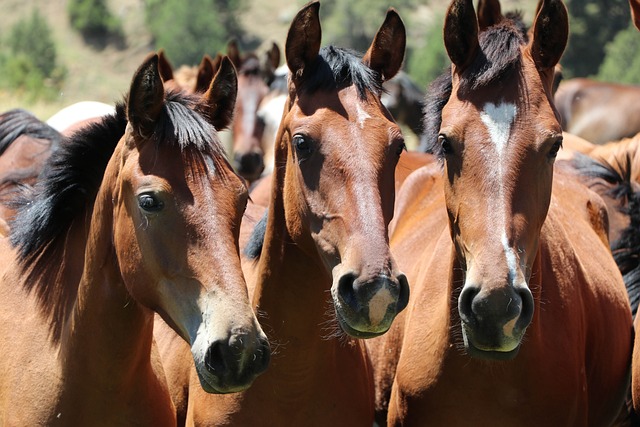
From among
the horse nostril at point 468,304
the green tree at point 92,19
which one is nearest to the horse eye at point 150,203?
the horse nostril at point 468,304

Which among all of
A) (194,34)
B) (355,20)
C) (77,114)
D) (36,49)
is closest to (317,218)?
(77,114)

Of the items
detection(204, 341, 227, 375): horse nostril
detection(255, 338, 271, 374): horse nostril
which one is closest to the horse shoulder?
detection(255, 338, 271, 374): horse nostril

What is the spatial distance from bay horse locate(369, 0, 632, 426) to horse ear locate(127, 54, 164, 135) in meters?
0.97

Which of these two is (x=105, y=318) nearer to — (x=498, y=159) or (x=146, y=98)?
(x=146, y=98)

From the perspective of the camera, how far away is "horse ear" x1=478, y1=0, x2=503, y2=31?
4.02 m

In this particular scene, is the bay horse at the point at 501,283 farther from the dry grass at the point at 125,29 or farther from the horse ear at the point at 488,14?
the dry grass at the point at 125,29

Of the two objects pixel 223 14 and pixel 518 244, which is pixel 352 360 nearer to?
pixel 518 244

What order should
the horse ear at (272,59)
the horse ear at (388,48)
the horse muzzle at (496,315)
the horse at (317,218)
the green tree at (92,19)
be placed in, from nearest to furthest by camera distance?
the horse muzzle at (496,315) → the horse at (317,218) → the horse ear at (388,48) → the horse ear at (272,59) → the green tree at (92,19)

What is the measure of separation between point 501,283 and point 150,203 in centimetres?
110

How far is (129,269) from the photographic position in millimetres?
3141

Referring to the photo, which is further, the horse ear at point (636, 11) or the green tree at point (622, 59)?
the green tree at point (622, 59)

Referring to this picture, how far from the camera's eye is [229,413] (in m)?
3.57

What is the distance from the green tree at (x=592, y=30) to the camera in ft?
98.8

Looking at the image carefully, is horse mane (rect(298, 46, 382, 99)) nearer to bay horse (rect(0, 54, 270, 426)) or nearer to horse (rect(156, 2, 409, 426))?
horse (rect(156, 2, 409, 426))
